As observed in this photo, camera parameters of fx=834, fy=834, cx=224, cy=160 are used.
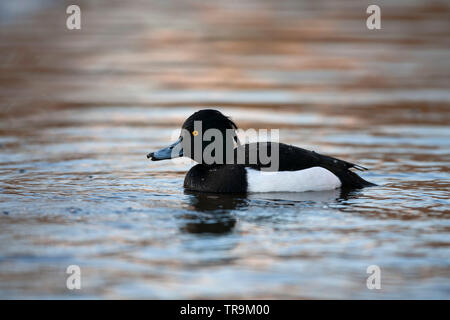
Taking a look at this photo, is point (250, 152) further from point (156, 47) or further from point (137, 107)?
point (156, 47)

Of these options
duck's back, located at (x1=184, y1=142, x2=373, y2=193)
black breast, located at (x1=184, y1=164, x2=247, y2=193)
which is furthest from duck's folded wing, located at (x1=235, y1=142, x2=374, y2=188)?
black breast, located at (x1=184, y1=164, x2=247, y2=193)

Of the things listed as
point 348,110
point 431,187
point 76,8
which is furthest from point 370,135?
point 76,8

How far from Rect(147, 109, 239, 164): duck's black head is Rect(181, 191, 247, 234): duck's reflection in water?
0.50 m

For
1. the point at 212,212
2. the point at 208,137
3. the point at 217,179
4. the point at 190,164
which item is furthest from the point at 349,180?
the point at 190,164

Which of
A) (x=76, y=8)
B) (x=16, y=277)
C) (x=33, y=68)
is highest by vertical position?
(x=76, y=8)

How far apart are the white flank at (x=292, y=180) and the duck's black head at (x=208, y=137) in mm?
484

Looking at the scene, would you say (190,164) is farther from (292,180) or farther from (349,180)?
(349,180)

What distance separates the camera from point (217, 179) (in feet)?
30.8

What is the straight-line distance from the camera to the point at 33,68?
1838 cm

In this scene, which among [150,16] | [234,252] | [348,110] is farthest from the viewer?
[150,16]

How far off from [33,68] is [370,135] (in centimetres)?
872

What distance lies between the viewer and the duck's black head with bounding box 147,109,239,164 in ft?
31.3

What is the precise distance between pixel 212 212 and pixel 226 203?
47 centimetres

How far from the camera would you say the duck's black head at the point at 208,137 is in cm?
955
